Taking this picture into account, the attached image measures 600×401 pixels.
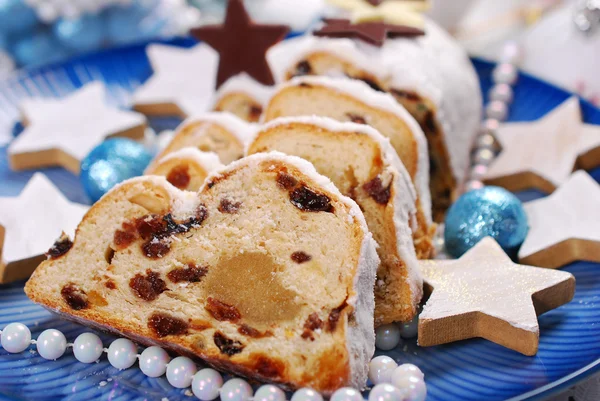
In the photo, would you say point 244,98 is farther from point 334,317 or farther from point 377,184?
point 334,317

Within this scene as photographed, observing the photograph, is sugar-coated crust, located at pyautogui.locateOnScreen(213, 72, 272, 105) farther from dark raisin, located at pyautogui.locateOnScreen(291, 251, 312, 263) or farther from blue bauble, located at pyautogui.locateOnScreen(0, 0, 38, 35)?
blue bauble, located at pyautogui.locateOnScreen(0, 0, 38, 35)

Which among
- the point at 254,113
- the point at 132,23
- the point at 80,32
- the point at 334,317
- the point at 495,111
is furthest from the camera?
the point at 132,23

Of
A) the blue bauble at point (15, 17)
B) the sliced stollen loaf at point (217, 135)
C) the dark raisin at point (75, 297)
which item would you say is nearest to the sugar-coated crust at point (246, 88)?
the sliced stollen loaf at point (217, 135)

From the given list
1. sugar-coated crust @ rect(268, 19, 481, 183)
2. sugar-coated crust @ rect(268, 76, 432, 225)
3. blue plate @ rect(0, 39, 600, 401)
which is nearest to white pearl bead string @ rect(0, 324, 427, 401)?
blue plate @ rect(0, 39, 600, 401)

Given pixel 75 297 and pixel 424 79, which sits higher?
pixel 424 79

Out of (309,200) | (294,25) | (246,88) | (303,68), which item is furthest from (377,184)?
(294,25)

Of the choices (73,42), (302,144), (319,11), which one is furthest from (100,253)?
(319,11)

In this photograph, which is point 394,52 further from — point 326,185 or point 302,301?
point 302,301
